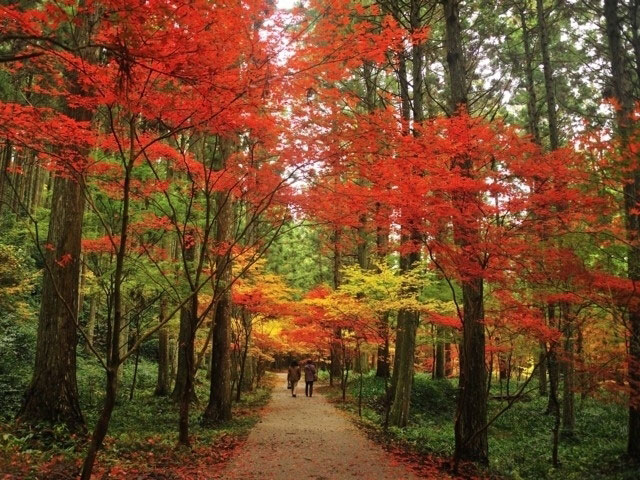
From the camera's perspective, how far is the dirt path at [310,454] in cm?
686

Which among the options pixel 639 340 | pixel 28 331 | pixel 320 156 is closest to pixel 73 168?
pixel 320 156

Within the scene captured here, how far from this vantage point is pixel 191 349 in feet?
24.5

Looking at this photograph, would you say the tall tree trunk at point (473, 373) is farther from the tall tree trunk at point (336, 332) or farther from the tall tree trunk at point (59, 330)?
the tall tree trunk at point (336, 332)

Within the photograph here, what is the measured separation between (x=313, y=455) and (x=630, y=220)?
769 cm

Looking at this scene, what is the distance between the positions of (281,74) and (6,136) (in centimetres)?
372

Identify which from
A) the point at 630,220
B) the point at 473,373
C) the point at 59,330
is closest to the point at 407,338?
the point at 473,373

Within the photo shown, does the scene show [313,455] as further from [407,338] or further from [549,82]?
[549,82]

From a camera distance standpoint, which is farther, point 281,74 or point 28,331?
point 28,331

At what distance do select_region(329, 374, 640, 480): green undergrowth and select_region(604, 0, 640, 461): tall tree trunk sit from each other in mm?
955

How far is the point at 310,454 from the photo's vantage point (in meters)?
8.29

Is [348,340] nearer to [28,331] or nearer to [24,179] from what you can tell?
[28,331]

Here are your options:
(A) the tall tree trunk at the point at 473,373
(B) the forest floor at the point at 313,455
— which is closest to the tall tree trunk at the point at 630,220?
(A) the tall tree trunk at the point at 473,373

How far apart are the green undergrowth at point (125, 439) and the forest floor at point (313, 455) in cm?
59

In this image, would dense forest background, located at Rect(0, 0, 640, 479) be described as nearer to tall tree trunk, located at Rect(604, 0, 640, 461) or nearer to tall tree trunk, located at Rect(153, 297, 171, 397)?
tall tree trunk, located at Rect(604, 0, 640, 461)
